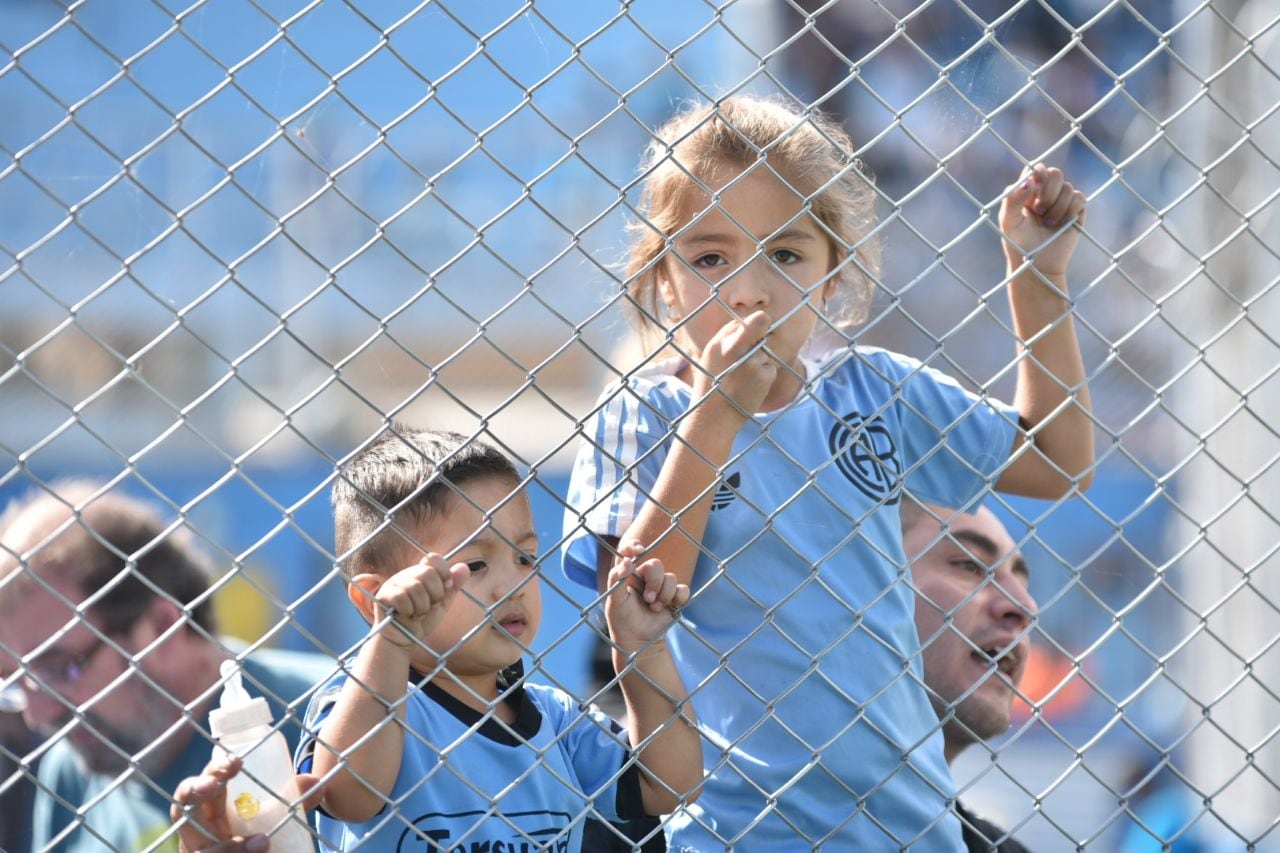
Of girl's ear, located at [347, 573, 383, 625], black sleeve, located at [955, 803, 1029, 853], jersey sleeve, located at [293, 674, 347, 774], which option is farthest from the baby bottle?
black sleeve, located at [955, 803, 1029, 853]

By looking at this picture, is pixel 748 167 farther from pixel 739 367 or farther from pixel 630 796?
pixel 630 796

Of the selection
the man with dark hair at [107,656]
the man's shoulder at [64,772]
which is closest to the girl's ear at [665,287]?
the man with dark hair at [107,656]

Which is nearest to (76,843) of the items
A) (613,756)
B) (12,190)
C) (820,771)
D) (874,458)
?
(613,756)

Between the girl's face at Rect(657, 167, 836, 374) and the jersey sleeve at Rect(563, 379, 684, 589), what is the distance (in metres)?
0.14

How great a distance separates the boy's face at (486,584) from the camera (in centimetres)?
202

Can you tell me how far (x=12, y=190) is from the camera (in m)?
5.72

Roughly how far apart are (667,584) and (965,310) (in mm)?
4710

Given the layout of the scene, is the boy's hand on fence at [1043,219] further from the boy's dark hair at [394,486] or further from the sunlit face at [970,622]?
the boy's dark hair at [394,486]

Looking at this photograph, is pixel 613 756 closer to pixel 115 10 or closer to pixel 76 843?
pixel 76 843

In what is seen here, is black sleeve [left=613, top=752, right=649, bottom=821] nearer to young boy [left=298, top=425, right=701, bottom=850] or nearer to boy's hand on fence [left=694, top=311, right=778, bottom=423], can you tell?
young boy [left=298, top=425, right=701, bottom=850]

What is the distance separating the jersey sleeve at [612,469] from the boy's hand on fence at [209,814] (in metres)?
0.57

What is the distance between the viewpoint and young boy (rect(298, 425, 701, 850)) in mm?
1773

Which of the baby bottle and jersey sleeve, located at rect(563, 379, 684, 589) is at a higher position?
jersey sleeve, located at rect(563, 379, 684, 589)

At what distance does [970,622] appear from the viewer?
274 cm
